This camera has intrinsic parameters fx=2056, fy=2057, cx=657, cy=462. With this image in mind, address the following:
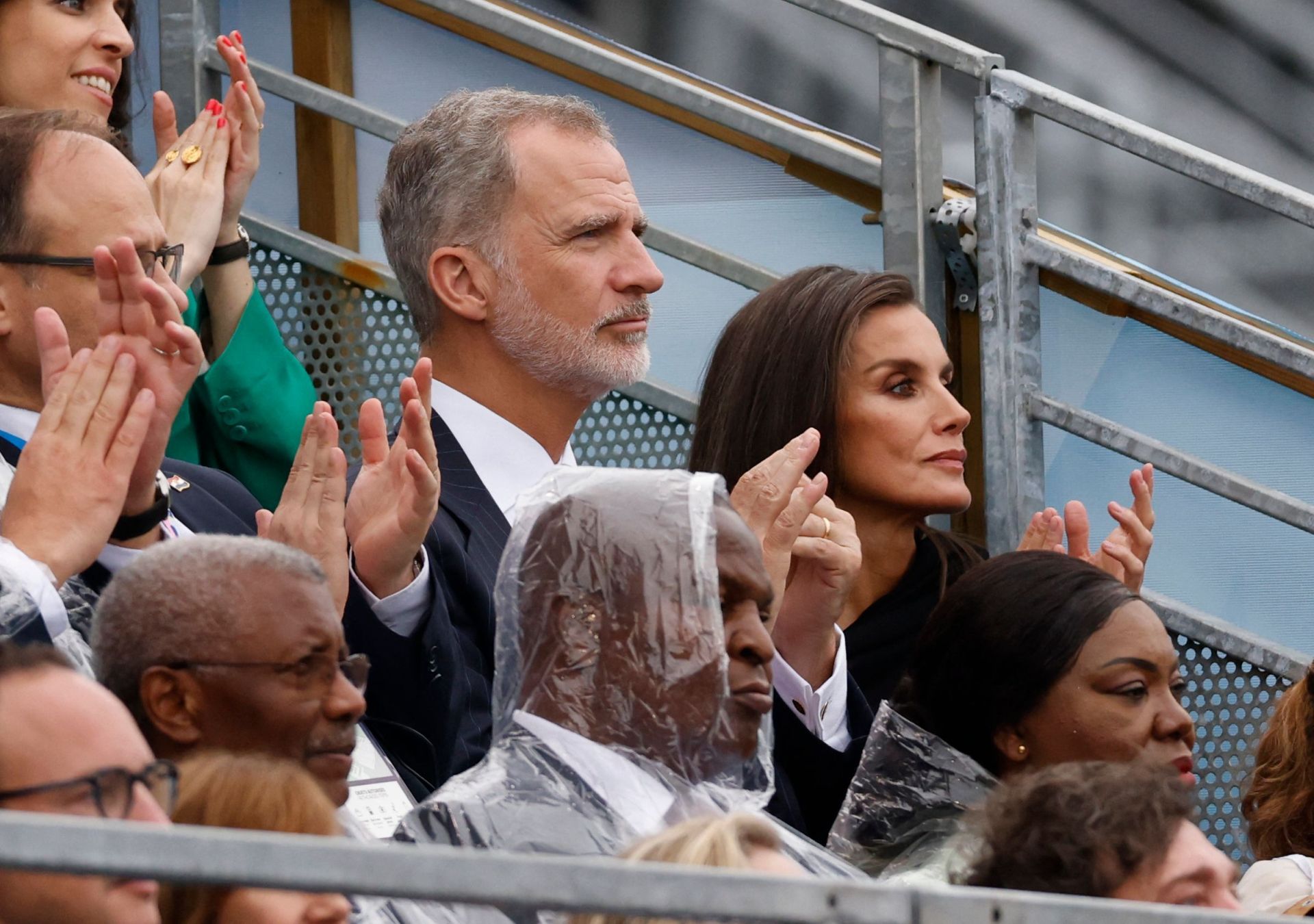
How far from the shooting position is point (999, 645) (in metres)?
3.03

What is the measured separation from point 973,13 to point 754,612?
8.53ft

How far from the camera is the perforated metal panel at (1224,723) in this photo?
375 centimetres

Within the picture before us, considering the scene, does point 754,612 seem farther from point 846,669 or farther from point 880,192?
point 880,192

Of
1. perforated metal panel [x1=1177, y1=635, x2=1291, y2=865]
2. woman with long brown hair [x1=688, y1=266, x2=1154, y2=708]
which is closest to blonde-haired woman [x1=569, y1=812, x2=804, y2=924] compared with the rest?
woman with long brown hair [x1=688, y1=266, x2=1154, y2=708]

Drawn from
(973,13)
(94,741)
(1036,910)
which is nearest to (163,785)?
(94,741)

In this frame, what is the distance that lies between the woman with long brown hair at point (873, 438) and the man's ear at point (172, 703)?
1.47m

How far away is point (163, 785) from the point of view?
1663 mm

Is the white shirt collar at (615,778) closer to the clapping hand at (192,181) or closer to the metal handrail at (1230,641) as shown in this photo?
the clapping hand at (192,181)

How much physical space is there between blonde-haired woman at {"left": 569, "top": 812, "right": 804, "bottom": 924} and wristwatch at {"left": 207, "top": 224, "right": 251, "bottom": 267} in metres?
1.94

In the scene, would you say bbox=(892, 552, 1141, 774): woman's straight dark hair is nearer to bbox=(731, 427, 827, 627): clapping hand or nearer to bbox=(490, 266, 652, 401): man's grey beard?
bbox=(731, 427, 827, 627): clapping hand

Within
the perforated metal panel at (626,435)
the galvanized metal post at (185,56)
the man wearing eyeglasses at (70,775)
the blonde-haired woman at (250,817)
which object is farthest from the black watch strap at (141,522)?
the galvanized metal post at (185,56)

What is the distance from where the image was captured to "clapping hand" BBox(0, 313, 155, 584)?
2.32m

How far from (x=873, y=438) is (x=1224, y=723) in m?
0.87

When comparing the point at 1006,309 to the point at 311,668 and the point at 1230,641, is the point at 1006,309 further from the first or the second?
the point at 311,668
